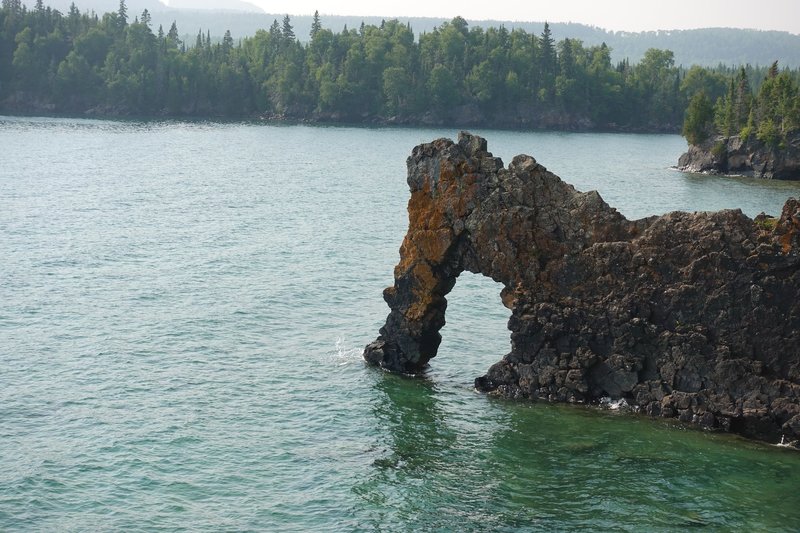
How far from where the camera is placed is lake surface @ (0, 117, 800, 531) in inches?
1184

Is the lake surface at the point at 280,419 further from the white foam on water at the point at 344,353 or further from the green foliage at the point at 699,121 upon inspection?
the green foliage at the point at 699,121

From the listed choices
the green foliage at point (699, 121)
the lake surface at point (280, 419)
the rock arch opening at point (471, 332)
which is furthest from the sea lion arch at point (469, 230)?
the green foliage at point (699, 121)

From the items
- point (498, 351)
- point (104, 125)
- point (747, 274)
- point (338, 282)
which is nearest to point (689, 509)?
point (747, 274)

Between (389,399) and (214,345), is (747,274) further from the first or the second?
(214,345)

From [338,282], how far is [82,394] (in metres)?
22.5

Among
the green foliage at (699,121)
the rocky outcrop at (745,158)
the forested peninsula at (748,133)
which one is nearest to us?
the rocky outcrop at (745,158)

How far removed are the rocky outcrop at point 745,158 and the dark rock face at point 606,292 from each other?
9330cm

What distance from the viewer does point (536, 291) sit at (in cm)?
3991

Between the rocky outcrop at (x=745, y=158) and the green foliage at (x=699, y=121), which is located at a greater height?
the green foliage at (x=699, y=121)

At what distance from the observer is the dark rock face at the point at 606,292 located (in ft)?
118

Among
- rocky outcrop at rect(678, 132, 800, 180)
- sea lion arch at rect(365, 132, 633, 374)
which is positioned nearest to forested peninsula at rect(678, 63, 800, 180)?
rocky outcrop at rect(678, 132, 800, 180)

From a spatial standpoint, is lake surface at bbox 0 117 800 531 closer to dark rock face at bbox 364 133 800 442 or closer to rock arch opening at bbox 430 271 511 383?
rock arch opening at bbox 430 271 511 383

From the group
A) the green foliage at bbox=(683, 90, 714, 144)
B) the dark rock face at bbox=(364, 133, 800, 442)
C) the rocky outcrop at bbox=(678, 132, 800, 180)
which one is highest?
the green foliage at bbox=(683, 90, 714, 144)

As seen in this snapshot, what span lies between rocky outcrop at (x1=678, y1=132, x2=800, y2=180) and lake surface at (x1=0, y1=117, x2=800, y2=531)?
6855cm
